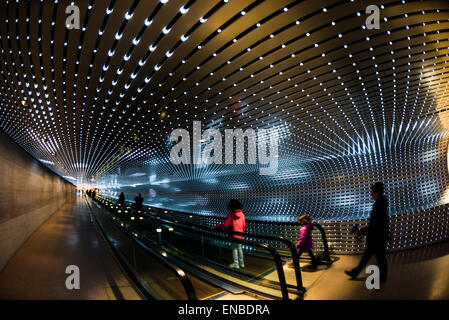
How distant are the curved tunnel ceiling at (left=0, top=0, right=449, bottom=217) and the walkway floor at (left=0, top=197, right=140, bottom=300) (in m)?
4.24

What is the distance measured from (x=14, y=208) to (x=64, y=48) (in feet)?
21.7

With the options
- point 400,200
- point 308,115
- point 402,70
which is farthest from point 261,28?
point 400,200

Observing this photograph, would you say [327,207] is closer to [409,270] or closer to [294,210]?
[294,210]

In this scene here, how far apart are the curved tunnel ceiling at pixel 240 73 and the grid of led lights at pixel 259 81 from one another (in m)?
0.03

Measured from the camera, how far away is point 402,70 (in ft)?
15.0

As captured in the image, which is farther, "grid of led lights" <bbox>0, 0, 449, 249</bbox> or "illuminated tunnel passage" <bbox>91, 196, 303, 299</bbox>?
"illuminated tunnel passage" <bbox>91, 196, 303, 299</bbox>

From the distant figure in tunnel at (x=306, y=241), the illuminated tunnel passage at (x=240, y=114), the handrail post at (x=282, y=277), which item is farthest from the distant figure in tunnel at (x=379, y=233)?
the handrail post at (x=282, y=277)

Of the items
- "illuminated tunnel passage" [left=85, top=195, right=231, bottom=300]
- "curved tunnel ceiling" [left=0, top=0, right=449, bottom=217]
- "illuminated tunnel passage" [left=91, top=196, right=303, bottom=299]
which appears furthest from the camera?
"illuminated tunnel passage" [left=91, top=196, right=303, bottom=299]

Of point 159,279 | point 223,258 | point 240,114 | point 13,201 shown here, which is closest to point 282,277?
point 223,258

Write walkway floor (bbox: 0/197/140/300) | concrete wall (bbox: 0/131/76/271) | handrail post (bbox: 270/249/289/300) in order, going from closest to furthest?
handrail post (bbox: 270/249/289/300) → walkway floor (bbox: 0/197/140/300) → concrete wall (bbox: 0/131/76/271)

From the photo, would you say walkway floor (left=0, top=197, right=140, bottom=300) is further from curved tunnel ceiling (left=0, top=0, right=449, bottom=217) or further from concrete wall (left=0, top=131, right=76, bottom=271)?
curved tunnel ceiling (left=0, top=0, right=449, bottom=217)

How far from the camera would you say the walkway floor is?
4301mm

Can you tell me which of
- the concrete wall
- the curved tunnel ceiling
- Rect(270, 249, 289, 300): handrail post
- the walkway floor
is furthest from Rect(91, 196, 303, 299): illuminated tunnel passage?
the concrete wall

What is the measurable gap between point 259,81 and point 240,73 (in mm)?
539
